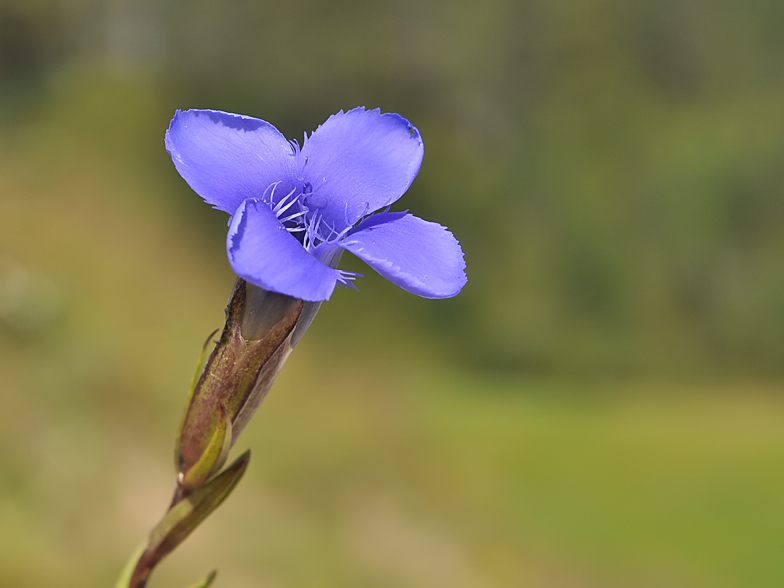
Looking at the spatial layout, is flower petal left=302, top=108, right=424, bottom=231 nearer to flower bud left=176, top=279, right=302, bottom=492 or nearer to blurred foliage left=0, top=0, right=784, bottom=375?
flower bud left=176, top=279, right=302, bottom=492

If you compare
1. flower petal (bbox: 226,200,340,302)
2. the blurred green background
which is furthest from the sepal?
the blurred green background

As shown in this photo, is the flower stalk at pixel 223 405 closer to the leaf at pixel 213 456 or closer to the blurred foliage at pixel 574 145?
the leaf at pixel 213 456

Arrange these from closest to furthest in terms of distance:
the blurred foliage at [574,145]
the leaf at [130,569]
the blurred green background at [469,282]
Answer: the leaf at [130,569] → the blurred green background at [469,282] → the blurred foliage at [574,145]

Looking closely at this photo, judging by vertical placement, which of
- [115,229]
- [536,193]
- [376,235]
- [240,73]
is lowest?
[376,235]

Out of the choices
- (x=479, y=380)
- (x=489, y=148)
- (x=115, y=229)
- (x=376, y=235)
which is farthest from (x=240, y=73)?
(x=376, y=235)

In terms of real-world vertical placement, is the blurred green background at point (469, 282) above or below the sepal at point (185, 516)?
above

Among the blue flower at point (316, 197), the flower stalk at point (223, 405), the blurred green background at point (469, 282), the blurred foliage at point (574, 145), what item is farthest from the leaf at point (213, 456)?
the blurred foliage at point (574, 145)

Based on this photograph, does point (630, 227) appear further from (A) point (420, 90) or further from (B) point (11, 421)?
(B) point (11, 421)

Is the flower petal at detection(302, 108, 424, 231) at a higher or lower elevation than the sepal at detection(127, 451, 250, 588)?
higher
